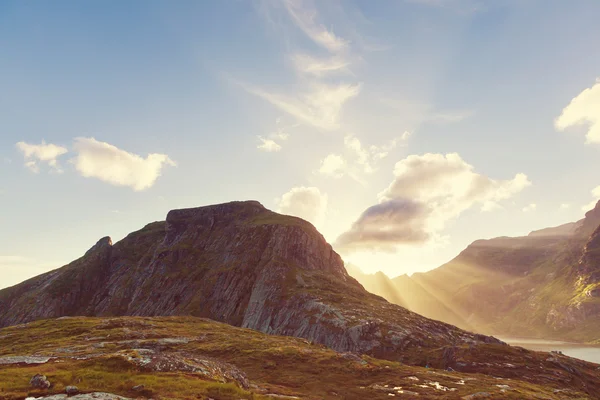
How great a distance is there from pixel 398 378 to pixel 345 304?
92495mm

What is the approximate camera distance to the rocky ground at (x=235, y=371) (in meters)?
33.6

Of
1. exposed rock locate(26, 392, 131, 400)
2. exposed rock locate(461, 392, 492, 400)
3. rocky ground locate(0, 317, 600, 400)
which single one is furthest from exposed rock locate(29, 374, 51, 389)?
exposed rock locate(461, 392, 492, 400)

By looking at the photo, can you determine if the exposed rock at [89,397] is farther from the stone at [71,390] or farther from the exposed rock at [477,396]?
the exposed rock at [477,396]

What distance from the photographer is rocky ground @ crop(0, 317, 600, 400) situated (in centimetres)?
3359

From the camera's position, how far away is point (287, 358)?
71.6 meters

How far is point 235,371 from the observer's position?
5100 cm

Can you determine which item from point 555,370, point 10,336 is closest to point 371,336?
point 555,370

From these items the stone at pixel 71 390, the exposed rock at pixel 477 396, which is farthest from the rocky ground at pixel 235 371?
the exposed rock at pixel 477 396

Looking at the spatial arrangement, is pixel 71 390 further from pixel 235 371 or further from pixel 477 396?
pixel 477 396

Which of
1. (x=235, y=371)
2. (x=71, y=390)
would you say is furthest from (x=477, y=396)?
(x=71, y=390)

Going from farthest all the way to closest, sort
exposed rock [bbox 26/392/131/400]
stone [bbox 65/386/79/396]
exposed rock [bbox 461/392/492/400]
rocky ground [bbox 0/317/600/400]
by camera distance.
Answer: exposed rock [bbox 461/392/492/400], rocky ground [bbox 0/317/600/400], stone [bbox 65/386/79/396], exposed rock [bbox 26/392/131/400]

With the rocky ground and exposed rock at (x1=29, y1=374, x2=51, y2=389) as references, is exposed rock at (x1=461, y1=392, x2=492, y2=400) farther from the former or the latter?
exposed rock at (x1=29, y1=374, x2=51, y2=389)

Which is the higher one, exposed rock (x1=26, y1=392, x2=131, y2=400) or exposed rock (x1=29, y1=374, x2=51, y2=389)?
exposed rock (x1=29, y1=374, x2=51, y2=389)

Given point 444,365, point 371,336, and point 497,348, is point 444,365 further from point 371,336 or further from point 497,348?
point 371,336
